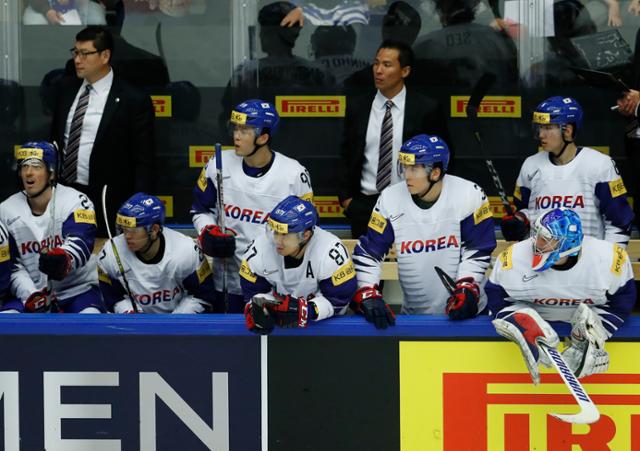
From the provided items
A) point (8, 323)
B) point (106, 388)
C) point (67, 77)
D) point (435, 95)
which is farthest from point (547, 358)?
point (67, 77)

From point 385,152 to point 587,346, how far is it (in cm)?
269

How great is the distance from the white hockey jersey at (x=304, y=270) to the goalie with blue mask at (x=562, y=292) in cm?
74

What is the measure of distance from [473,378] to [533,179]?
2.11 meters

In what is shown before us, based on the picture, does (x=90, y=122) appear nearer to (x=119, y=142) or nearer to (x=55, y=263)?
(x=119, y=142)

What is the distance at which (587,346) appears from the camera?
568 centimetres

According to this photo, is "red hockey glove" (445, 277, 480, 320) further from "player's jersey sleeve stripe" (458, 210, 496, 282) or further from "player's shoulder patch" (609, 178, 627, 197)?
"player's shoulder patch" (609, 178, 627, 197)

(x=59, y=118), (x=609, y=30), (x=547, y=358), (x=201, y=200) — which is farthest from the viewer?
(x=609, y=30)

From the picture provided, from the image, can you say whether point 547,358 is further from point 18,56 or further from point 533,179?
point 18,56

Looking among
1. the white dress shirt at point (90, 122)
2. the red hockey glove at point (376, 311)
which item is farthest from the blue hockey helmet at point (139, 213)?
the red hockey glove at point (376, 311)

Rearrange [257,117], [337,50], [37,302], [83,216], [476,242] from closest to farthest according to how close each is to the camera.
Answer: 1. [476,242]
2. [37,302]
3. [257,117]
4. [83,216]
5. [337,50]

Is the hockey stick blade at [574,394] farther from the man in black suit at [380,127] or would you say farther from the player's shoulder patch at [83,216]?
the player's shoulder patch at [83,216]

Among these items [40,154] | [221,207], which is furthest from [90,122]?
[221,207]

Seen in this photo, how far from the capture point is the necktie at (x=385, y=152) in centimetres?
809

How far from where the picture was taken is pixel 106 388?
5.98 meters
